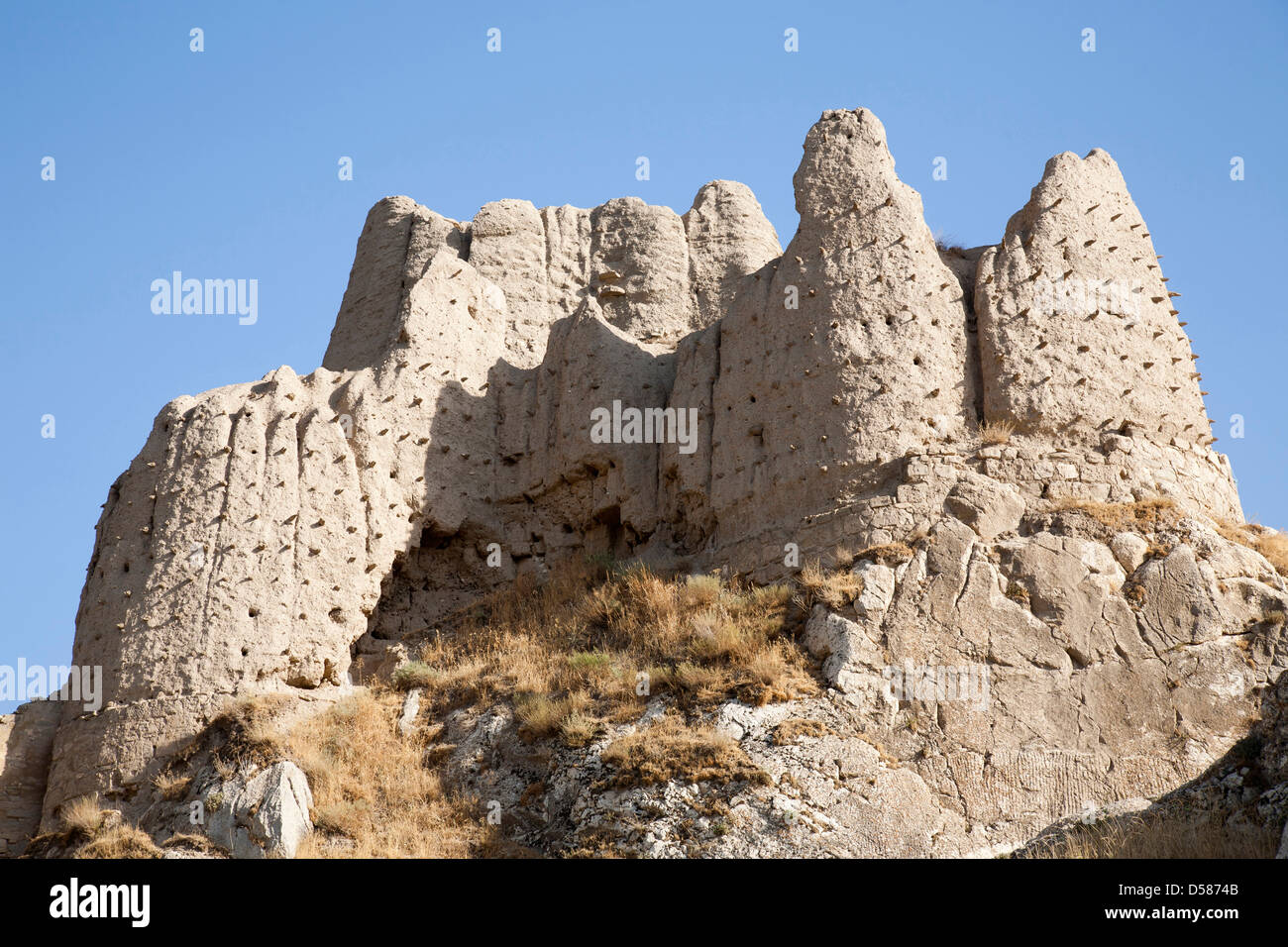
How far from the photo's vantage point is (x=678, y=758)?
15.8m

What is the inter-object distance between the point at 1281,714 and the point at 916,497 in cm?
566

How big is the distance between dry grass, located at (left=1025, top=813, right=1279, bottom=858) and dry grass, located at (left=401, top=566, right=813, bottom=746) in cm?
396

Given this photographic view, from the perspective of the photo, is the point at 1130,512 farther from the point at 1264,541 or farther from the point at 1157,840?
the point at 1157,840

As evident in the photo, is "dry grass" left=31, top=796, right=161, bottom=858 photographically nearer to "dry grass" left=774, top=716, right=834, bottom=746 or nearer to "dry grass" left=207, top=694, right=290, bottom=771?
"dry grass" left=207, top=694, right=290, bottom=771

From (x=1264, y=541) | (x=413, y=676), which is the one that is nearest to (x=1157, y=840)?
(x=1264, y=541)

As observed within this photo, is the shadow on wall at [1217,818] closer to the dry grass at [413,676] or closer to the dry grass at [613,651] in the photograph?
the dry grass at [613,651]

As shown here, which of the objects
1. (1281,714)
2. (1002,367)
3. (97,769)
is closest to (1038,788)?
(1281,714)

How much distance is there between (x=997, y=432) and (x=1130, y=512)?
187 cm

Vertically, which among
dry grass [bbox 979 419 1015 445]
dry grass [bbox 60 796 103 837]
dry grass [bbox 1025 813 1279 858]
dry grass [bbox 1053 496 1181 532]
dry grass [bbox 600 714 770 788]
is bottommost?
dry grass [bbox 1025 813 1279 858]

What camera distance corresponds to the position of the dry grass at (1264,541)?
700 inches

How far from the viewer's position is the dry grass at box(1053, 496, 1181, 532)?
1769 centimetres

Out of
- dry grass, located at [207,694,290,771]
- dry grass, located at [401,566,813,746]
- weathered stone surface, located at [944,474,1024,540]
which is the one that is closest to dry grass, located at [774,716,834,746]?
dry grass, located at [401,566,813,746]
